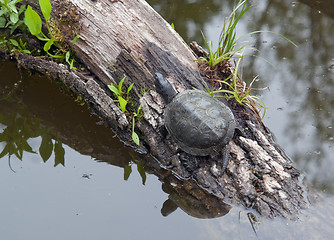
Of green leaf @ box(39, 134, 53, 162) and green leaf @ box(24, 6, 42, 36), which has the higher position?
green leaf @ box(24, 6, 42, 36)

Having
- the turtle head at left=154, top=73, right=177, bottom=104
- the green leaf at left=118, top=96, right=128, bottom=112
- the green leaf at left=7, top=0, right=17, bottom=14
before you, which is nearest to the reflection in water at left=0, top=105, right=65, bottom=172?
the green leaf at left=118, top=96, right=128, bottom=112

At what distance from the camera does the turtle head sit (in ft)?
10.2

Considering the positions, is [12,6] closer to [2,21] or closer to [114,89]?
[2,21]

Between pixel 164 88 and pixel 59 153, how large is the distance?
1247mm

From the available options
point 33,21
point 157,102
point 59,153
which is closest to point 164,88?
point 157,102

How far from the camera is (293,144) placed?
3.52 m

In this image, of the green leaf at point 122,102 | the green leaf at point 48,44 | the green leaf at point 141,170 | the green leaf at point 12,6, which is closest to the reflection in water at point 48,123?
the green leaf at point 141,170

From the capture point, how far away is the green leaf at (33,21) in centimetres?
330

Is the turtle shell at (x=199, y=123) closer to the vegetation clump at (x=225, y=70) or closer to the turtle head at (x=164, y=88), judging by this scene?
the turtle head at (x=164, y=88)

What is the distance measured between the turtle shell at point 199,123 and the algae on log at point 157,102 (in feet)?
0.41

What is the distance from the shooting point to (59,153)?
3.39 m

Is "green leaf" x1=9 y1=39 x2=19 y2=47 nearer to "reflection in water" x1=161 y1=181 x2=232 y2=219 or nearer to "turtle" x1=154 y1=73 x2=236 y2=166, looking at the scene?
"turtle" x1=154 y1=73 x2=236 y2=166

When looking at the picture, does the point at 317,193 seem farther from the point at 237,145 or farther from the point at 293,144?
the point at 237,145

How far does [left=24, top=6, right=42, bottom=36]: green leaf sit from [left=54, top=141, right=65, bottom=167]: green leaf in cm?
117
